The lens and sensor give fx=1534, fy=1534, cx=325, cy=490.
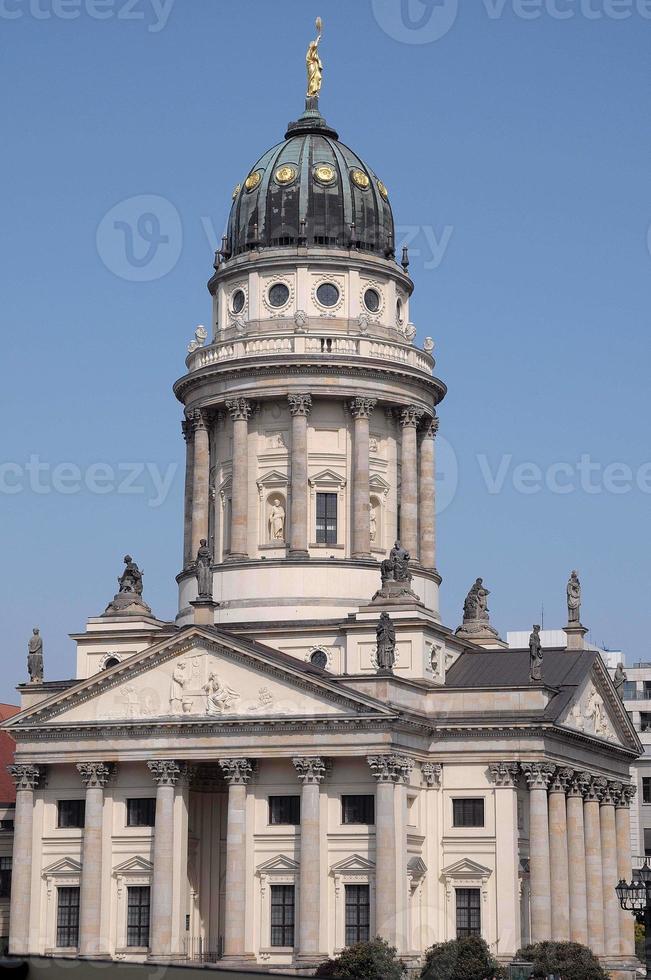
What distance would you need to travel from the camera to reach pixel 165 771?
6494 centimetres

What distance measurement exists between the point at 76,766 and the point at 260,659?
33.7 feet

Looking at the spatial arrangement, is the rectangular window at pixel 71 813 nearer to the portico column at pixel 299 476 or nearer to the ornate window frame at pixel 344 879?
the ornate window frame at pixel 344 879

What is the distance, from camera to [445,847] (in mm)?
66312

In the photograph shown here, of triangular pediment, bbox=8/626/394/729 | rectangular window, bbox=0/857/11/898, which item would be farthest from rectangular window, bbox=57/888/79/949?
rectangular window, bbox=0/857/11/898

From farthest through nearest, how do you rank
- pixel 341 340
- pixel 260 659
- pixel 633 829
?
pixel 633 829, pixel 341 340, pixel 260 659

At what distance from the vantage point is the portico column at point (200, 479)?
78625mm

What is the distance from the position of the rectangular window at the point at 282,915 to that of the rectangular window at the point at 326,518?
18.3 metres

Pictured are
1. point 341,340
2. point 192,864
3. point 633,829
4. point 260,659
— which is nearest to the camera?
point 260,659

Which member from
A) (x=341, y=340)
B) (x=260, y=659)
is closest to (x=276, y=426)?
(x=341, y=340)

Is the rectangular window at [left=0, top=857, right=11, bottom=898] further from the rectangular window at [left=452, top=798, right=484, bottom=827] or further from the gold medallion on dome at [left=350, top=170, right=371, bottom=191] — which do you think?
the gold medallion on dome at [left=350, top=170, right=371, bottom=191]

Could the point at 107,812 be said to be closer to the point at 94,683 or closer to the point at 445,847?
the point at 94,683

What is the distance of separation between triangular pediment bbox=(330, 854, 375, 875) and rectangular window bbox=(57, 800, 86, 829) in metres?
12.1

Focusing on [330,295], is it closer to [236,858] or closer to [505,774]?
[505,774]

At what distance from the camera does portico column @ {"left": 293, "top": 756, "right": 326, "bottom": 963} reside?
61594mm
